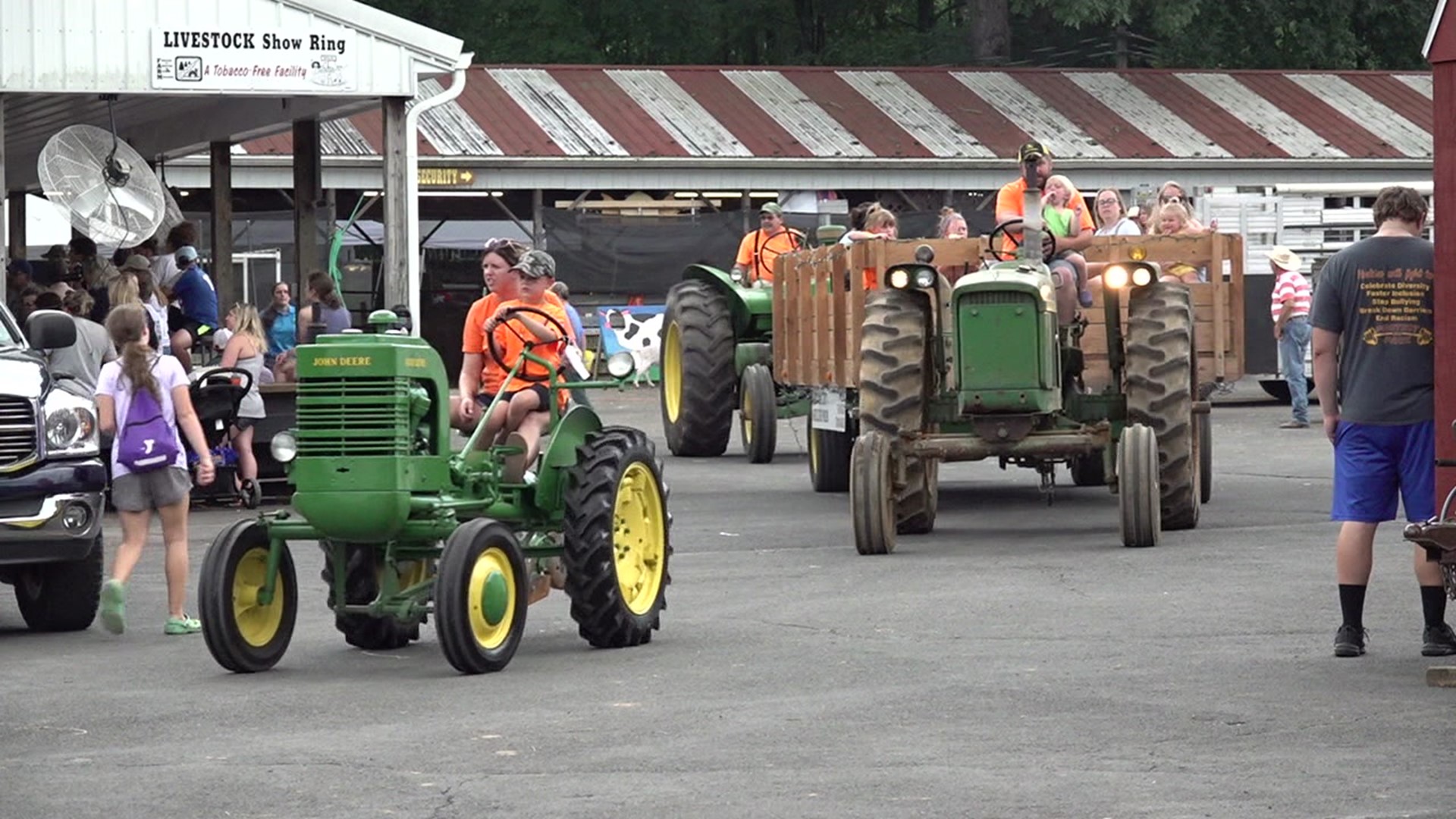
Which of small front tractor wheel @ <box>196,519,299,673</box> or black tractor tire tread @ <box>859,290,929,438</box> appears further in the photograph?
black tractor tire tread @ <box>859,290,929,438</box>

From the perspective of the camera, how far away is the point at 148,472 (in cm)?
1220

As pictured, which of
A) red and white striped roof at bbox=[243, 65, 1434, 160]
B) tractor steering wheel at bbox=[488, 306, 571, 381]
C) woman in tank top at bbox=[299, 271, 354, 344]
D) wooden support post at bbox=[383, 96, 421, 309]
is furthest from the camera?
red and white striped roof at bbox=[243, 65, 1434, 160]

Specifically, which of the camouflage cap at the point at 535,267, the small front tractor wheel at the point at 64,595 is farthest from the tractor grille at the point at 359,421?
the small front tractor wheel at the point at 64,595

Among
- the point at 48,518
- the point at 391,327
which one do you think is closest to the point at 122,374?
the point at 48,518

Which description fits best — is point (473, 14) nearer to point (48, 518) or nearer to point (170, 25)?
point (170, 25)

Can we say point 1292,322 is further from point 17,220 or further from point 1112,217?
point 17,220

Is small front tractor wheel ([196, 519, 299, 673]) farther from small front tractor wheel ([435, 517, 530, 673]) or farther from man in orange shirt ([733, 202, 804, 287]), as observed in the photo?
man in orange shirt ([733, 202, 804, 287])

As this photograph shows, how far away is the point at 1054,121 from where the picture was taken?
136 feet

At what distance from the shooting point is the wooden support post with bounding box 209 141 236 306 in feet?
84.9

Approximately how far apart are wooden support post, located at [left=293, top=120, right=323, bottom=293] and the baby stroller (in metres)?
4.67

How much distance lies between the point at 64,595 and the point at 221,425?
6100 millimetres

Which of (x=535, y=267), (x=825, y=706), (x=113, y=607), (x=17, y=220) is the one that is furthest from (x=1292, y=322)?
(x=825, y=706)

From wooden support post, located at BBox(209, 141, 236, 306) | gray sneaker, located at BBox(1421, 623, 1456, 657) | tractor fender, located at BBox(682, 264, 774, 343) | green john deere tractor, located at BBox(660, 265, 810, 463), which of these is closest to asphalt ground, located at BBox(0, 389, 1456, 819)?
gray sneaker, located at BBox(1421, 623, 1456, 657)

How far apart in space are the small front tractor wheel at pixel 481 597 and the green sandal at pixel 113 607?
213cm
